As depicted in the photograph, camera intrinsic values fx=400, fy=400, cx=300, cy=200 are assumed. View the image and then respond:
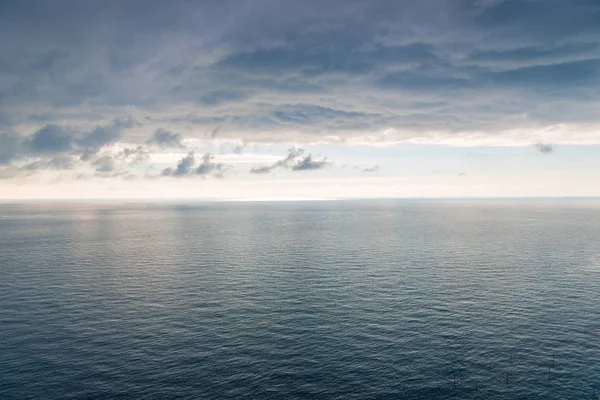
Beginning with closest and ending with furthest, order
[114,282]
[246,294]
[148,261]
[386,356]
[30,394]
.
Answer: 1. [30,394]
2. [386,356]
3. [246,294]
4. [114,282]
5. [148,261]

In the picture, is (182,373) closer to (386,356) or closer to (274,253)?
(386,356)

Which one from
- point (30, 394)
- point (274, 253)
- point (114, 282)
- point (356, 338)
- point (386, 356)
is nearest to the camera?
point (30, 394)

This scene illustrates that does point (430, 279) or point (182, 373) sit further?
point (430, 279)

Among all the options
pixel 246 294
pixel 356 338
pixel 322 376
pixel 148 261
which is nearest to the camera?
pixel 322 376

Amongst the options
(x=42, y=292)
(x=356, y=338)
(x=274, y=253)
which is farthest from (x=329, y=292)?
(x=42, y=292)

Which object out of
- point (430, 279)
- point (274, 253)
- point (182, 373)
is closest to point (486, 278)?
point (430, 279)

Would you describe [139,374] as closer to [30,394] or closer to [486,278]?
[30,394]

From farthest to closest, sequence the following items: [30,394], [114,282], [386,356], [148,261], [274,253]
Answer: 1. [274,253]
2. [148,261]
3. [114,282]
4. [386,356]
5. [30,394]

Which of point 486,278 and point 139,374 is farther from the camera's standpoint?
point 486,278

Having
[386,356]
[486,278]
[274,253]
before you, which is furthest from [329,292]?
[274,253]
